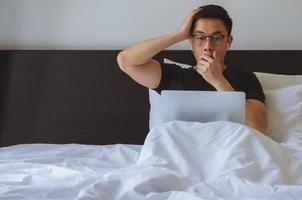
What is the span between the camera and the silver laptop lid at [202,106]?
1.32m

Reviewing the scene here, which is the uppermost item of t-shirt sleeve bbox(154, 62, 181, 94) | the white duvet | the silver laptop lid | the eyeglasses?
the eyeglasses

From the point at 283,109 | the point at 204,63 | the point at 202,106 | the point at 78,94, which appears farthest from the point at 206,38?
the point at 78,94

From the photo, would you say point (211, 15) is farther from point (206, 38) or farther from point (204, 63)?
point (204, 63)

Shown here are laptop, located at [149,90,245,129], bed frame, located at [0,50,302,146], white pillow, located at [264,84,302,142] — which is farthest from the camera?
bed frame, located at [0,50,302,146]

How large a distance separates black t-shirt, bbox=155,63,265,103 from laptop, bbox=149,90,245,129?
24 cm

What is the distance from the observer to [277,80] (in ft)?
5.91

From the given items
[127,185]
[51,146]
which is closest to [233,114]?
[127,185]

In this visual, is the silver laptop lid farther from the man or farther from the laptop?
the man

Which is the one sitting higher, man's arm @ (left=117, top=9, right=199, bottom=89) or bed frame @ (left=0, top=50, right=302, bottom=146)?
man's arm @ (left=117, top=9, right=199, bottom=89)

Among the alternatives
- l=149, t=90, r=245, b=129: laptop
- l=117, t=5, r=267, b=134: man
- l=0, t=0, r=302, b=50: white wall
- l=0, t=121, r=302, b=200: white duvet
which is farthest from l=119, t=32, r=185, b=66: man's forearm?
l=0, t=0, r=302, b=50: white wall

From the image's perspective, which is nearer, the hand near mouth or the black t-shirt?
the hand near mouth

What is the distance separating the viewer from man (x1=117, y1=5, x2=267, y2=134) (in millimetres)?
1502

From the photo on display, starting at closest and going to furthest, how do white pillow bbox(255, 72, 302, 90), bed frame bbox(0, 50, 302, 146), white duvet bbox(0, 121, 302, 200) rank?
white duvet bbox(0, 121, 302, 200) → white pillow bbox(255, 72, 302, 90) → bed frame bbox(0, 50, 302, 146)

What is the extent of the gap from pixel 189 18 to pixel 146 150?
68 cm
